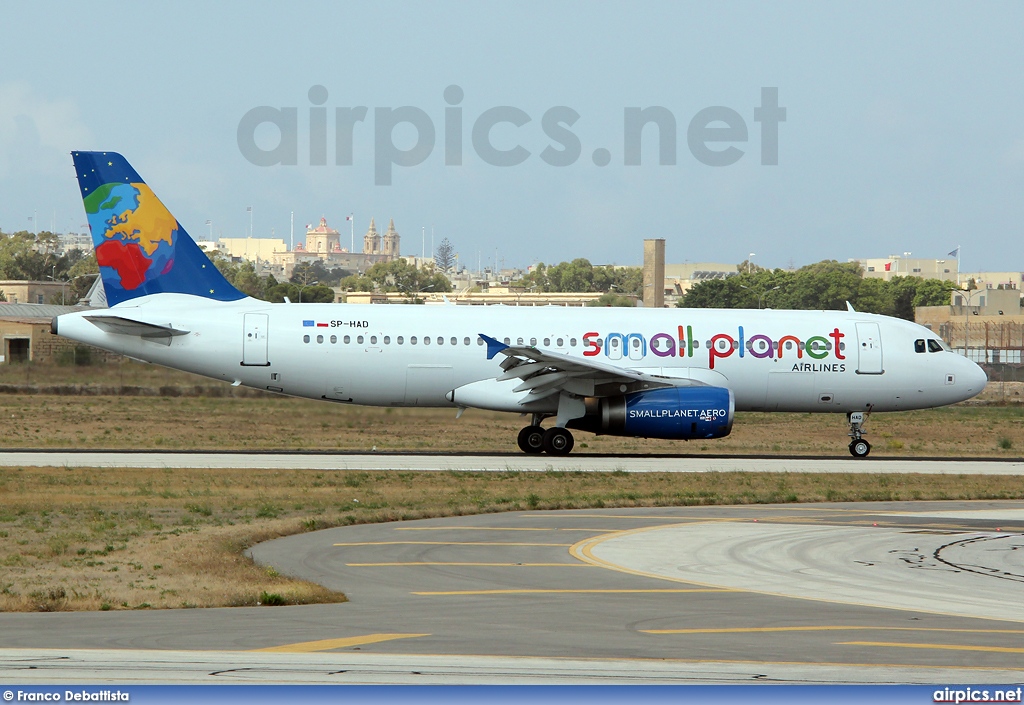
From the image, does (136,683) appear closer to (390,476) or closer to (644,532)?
(644,532)

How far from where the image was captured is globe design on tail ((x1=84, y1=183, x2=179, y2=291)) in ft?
103

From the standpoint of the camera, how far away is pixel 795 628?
35.9 feet

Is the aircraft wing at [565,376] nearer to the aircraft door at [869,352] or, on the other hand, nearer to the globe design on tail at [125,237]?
the aircraft door at [869,352]

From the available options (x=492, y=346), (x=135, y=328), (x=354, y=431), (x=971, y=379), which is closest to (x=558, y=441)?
(x=492, y=346)

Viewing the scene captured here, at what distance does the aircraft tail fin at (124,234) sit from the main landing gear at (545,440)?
9302mm

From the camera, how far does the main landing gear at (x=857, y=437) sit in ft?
107

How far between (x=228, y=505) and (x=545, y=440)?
1214 cm

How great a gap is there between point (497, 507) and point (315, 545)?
16.1 ft

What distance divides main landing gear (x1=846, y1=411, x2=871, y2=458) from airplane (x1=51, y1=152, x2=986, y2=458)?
0.08m

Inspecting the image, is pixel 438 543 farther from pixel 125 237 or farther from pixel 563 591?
pixel 125 237

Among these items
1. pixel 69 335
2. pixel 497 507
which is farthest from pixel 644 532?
pixel 69 335

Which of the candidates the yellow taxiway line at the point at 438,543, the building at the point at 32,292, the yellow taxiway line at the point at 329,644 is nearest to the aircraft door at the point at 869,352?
the yellow taxiway line at the point at 438,543

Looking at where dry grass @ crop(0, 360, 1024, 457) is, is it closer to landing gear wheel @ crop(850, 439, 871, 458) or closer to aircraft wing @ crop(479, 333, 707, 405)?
aircraft wing @ crop(479, 333, 707, 405)

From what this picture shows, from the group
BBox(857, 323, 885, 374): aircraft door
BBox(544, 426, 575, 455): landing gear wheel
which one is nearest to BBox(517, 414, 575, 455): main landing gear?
BBox(544, 426, 575, 455): landing gear wheel
